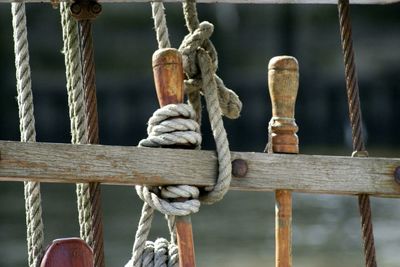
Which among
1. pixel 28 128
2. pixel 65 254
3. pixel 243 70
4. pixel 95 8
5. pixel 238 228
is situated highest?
pixel 243 70

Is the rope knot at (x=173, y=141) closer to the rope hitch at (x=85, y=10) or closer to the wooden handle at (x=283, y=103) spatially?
the wooden handle at (x=283, y=103)

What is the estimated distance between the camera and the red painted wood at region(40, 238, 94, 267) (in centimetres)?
133

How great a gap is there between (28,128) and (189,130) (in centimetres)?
28

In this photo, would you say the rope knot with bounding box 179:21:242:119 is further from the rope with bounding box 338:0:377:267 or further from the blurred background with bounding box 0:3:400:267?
the blurred background with bounding box 0:3:400:267

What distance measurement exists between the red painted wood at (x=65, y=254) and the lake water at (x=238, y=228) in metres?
8.38

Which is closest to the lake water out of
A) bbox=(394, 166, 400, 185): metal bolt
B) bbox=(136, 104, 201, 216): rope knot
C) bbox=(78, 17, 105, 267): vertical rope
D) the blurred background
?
the blurred background

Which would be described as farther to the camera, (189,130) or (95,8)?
(95,8)

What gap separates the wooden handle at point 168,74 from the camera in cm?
141

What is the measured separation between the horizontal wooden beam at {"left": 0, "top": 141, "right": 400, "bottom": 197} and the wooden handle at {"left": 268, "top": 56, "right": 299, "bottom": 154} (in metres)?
0.02

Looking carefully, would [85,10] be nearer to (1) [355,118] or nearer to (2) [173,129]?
(2) [173,129]

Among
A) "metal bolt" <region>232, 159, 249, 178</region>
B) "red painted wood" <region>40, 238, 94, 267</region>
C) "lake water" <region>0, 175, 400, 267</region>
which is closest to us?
"red painted wood" <region>40, 238, 94, 267</region>

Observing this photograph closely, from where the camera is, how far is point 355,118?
1684mm

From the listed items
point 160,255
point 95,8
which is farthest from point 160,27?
point 160,255

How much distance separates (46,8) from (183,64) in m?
15.5
